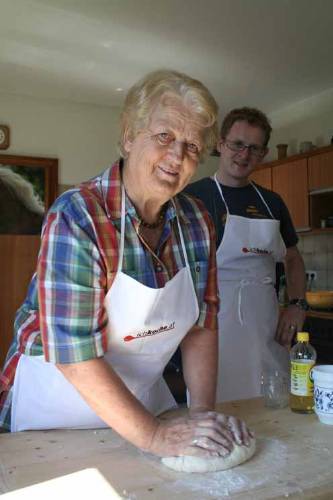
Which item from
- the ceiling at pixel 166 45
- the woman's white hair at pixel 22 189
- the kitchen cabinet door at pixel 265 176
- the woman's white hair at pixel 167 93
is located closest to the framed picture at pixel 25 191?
the woman's white hair at pixel 22 189

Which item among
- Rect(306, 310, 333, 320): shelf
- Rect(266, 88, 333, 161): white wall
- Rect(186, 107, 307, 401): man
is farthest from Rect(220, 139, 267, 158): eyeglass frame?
Rect(266, 88, 333, 161): white wall

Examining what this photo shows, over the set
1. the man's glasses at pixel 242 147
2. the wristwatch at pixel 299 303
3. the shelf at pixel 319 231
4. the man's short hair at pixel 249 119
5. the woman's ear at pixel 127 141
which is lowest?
the wristwatch at pixel 299 303

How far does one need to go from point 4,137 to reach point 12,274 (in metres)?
1.06

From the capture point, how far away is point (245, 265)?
181 cm

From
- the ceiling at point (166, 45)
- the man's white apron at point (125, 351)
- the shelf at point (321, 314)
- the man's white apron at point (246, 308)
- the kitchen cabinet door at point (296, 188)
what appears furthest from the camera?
the kitchen cabinet door at point (296, 188)

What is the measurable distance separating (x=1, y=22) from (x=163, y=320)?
2.31 meters

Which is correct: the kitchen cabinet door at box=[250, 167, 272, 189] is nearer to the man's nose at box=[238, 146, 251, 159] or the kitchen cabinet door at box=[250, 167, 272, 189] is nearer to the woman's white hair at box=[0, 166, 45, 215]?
the woman's white hair at box=[0, 166, 45, 215]

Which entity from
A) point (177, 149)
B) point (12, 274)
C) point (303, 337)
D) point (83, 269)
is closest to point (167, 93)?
point (177, 149)

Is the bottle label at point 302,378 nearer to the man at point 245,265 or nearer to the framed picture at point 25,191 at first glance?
the man at point 245,265

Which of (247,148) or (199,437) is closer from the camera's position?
(199,437)

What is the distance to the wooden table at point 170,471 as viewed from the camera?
0.71m

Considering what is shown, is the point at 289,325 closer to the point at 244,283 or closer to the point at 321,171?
the point at 244,283

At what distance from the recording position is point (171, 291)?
0.99m

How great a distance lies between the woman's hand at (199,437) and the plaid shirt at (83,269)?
18 centimetres
